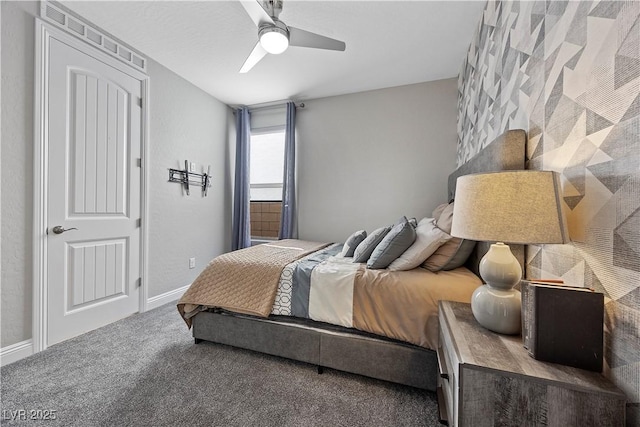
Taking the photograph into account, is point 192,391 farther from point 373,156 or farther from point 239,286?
point 373,156

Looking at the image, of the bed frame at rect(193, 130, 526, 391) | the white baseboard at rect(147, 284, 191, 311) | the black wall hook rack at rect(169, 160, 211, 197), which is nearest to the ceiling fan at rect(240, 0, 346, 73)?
the bed frame at rect(193, 130, 526, 391)

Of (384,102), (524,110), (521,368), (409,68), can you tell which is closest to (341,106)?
(384,102)

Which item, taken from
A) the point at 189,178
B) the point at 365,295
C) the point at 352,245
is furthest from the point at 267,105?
the point at 365,295

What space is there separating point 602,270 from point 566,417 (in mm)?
448

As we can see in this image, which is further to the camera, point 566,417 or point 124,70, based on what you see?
point 124,70

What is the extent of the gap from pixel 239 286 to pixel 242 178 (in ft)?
7.43

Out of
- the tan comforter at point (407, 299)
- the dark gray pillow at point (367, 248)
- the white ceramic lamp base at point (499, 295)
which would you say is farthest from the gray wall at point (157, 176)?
the white ceramic lamp base at point (499, 295)

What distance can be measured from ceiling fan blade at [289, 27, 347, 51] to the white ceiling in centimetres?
30

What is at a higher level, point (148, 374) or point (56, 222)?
point (56, 222)

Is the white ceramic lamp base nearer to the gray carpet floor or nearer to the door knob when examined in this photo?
the gray carpet floor

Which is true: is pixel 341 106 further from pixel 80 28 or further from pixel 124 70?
pixel 80 28

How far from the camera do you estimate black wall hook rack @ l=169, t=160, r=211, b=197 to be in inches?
114

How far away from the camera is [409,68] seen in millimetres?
2674

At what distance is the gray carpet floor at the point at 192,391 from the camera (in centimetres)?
126
